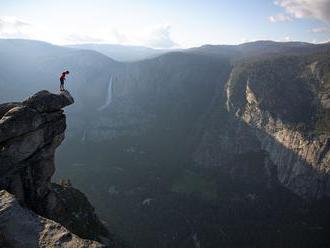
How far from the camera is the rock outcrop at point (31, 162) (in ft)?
119

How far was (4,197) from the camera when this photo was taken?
126ft

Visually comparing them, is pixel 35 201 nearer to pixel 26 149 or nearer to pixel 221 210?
pixel 26 149

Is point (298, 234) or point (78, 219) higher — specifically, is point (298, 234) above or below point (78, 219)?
below

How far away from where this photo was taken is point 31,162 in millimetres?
52250

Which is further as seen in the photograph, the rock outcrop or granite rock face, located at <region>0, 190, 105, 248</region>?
the rock outcrop

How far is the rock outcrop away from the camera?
36.3 m

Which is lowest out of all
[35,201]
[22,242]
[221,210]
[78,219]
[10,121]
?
[221,210]

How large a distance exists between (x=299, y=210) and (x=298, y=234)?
29394mm

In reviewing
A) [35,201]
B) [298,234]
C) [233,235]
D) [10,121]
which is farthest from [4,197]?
[298,234]

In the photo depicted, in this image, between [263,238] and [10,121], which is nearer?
[10,121]

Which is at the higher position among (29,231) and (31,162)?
(31,162)

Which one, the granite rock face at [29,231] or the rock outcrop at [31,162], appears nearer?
the granite rock face at [29,231]

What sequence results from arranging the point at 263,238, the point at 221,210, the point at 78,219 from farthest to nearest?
the point at 221,210
the point at 263,238
the point at 78,219

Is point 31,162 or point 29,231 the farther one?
point 31,162
